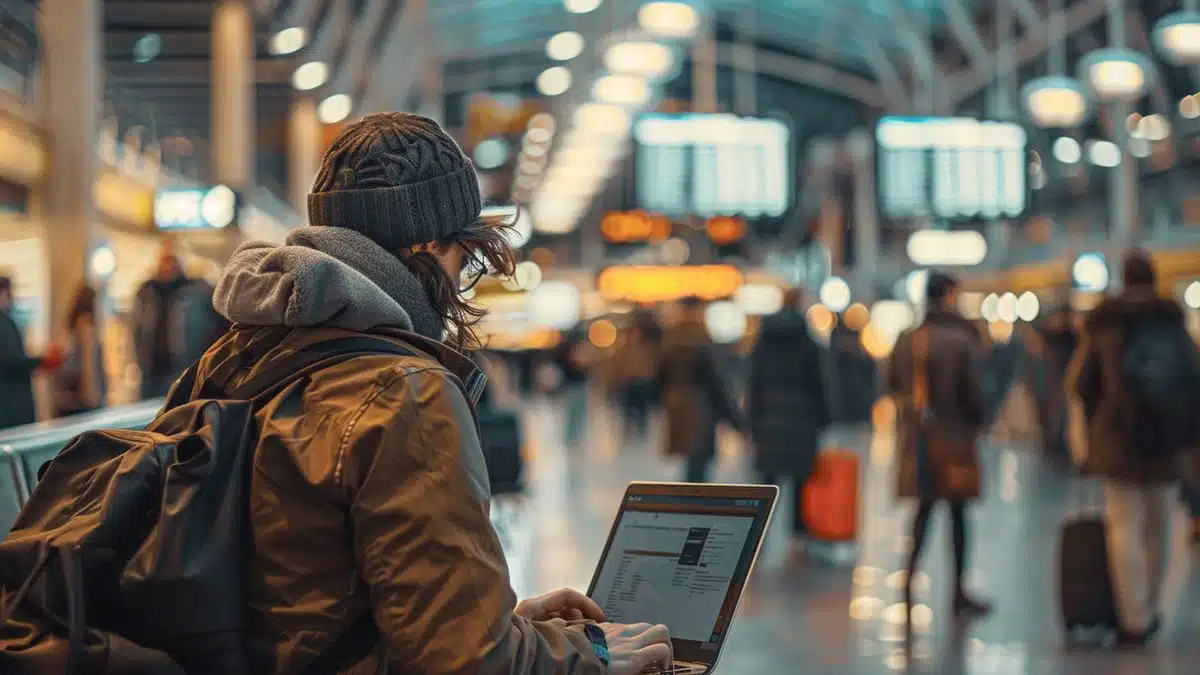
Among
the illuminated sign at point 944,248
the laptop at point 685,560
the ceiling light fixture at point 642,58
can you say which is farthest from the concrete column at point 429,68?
the laptop at point 685,560

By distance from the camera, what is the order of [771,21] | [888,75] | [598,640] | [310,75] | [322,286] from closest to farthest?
[322,286], [598,640], [310,75], [888,75], [771,21]

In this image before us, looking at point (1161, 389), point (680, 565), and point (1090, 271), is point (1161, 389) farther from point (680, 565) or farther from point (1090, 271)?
point (1090, 271)

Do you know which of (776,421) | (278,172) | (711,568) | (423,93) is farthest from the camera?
(423,93)

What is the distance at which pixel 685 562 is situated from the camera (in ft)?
8.84

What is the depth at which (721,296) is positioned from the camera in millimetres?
32312

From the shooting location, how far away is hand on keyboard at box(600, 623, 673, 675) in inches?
92.4

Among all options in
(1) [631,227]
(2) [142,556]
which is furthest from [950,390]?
(1) [631,227]

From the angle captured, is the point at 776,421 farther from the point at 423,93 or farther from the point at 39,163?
the point at 423,93

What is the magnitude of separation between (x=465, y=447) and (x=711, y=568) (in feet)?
2.26

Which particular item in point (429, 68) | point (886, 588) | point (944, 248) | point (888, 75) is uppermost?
point (429, 68)

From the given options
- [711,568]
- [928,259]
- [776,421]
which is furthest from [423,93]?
[711,568]

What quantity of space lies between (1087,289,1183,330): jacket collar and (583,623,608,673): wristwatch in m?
5.89

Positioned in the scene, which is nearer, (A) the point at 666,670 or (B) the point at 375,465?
(B) the point at 375,465

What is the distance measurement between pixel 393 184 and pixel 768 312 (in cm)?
1898
